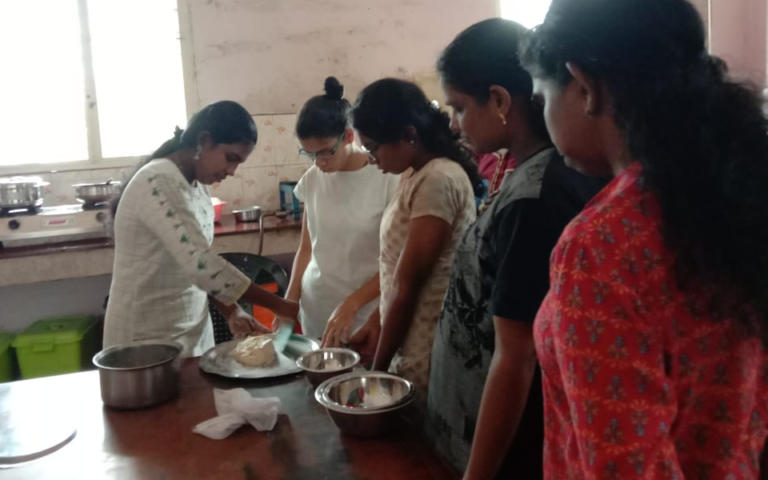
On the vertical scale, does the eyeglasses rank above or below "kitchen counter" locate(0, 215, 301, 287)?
above

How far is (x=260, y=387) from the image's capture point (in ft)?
4.77

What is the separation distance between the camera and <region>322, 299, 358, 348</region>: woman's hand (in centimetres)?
173

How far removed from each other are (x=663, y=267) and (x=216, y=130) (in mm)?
1495

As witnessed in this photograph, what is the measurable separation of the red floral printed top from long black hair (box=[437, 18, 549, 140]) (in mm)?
403

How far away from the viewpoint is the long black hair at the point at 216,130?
1841 millimetres

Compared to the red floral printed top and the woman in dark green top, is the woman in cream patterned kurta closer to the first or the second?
the woman in dark green top

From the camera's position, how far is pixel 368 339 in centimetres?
169

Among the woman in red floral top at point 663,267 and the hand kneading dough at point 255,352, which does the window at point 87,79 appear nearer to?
the hand kneading dough at point 255,352

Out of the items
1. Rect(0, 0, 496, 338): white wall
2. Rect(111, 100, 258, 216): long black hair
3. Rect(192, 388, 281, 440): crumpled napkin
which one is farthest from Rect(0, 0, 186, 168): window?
Rect(192, 388, 281, 440): crumpled napkin

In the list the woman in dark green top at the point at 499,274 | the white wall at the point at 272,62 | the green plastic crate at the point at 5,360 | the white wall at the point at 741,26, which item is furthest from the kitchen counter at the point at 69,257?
the white wall at the point at 741,26

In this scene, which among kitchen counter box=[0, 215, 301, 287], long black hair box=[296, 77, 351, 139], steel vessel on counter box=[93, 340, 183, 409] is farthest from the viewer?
kitchen counter box=[0, 215, 301, 287]

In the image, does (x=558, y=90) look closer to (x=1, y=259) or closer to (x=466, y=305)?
(x=466, y=305)

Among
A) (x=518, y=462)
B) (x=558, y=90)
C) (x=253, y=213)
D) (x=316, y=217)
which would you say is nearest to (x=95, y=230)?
(x=253, y=213)

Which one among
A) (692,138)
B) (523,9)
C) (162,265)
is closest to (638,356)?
(692,138)
